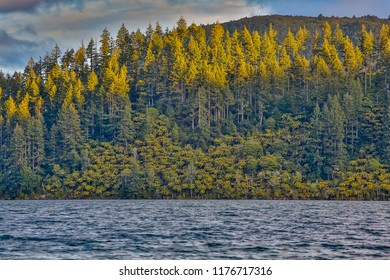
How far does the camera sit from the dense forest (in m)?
149

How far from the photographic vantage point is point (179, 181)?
5935 inches

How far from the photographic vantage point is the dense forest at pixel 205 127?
14888cm

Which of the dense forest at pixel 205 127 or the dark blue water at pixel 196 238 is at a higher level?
the dense forest at pixel 205 127

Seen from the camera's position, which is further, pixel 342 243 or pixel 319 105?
pixel 319 105

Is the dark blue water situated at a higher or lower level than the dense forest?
lower

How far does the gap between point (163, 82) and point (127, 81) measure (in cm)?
1045

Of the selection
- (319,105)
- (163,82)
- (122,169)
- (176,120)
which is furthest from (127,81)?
(319,105)

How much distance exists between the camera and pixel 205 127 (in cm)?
16688

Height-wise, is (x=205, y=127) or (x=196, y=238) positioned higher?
(x=205, y=127)

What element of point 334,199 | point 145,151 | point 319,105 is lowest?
point 334,199

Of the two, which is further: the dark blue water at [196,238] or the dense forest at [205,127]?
the dense forest at [205,127]
